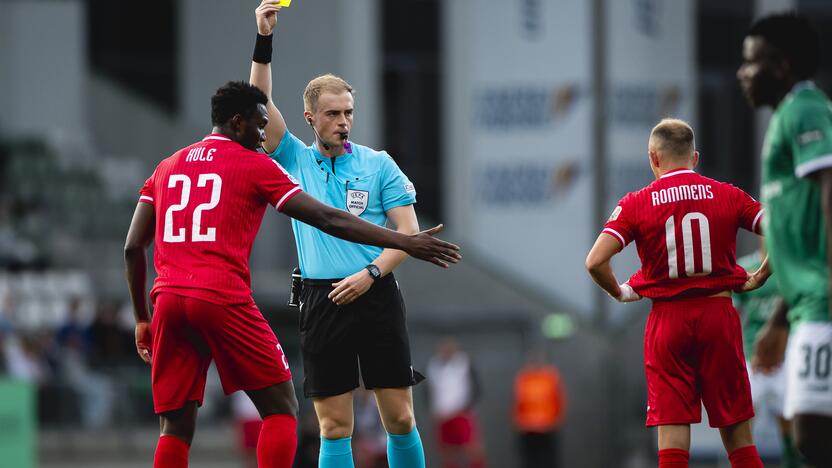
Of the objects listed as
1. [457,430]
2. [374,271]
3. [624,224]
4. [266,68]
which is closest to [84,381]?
[457,430]

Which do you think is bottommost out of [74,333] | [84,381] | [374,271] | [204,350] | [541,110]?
[84,381]

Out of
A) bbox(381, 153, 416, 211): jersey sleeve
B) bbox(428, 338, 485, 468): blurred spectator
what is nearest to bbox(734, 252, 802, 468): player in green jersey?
bbox(381, 153, 416, 211): jersey sleeve

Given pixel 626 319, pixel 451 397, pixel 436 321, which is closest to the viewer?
pixel 451 397

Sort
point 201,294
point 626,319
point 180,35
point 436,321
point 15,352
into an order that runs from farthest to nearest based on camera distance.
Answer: point 180,35, point 626,319, point 436,321, point 15,352, point 201,294

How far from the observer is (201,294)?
638 centimetres

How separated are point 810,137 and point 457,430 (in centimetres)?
1610

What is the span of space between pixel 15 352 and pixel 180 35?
11905mm

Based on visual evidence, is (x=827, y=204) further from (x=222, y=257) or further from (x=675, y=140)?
(x=222, y=257)

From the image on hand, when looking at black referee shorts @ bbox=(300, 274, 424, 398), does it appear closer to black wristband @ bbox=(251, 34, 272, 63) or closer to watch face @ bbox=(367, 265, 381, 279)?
watch face @ bbox=(367, 265, 381, 279)

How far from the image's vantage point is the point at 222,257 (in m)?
6.45

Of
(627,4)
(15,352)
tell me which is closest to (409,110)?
(627,4)

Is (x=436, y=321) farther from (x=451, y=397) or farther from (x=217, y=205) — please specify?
(x=217, y=205)

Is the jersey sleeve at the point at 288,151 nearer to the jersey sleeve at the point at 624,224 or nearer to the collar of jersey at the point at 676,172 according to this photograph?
the jersey sleeve at the point at 624,224

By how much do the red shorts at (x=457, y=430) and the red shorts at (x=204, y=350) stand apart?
1448 centimetres
